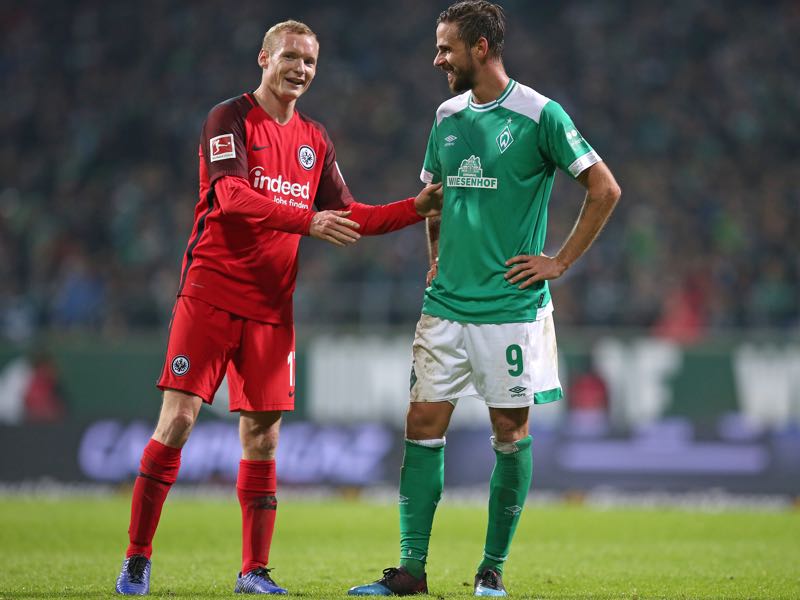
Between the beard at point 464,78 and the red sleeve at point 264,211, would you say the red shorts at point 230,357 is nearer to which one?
the red sleeve at point 264,211

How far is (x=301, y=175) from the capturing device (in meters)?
5.85

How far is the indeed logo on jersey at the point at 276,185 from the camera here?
5.68 m

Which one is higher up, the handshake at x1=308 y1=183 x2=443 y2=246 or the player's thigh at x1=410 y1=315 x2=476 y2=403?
the handshake at x1=308 y1=183 x2=443 y2=246

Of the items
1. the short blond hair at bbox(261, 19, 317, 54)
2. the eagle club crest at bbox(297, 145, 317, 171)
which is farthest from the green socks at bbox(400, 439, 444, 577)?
the short blond hair at bbox(261, 19, 317, 54)

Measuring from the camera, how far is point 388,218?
5.78 m

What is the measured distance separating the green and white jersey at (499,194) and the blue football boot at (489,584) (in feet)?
3.59

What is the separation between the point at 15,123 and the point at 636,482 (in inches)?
508

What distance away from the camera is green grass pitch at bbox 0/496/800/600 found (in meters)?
5.68

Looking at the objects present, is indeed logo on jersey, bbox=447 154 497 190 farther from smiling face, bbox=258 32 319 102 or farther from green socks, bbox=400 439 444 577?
green socks, bbox=400 439 444 577

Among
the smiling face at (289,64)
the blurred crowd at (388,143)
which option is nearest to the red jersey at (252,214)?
the smiling face at (289,64)

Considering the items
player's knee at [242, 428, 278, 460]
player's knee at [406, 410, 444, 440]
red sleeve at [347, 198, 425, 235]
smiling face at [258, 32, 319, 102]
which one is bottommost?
player's knee at [242, 428, 278, 460]

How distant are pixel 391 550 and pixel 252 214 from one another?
3.24 m

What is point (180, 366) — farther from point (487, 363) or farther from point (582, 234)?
point (582, 234)

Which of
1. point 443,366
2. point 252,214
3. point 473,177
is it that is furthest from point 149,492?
point 473,177
